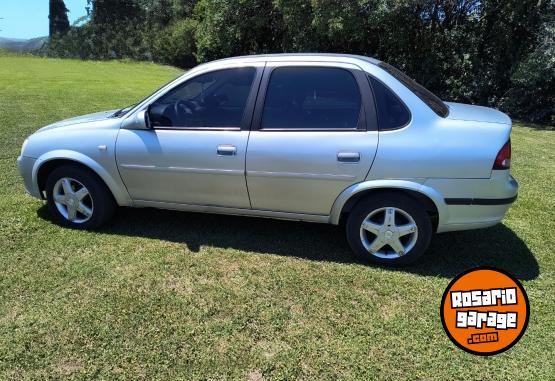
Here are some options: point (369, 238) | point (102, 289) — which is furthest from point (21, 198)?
point (369, 238)

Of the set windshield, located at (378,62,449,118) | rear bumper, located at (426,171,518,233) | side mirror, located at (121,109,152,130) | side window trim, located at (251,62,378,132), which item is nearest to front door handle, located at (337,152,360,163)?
side window trim, located at (251,62,378,132)

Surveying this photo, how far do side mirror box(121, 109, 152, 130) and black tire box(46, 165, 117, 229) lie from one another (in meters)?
0.62

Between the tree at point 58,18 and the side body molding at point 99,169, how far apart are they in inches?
1975

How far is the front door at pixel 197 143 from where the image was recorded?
398cm

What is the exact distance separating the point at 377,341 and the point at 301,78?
2118 mm

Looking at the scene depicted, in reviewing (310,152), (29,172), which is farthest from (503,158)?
(29,172)

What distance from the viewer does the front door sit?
3979 millimetres

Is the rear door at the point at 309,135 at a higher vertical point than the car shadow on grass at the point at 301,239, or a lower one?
higher

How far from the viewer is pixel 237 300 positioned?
3.44 m

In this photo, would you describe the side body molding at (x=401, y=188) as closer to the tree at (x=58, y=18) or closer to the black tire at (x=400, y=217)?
the black tire at (x=400, y=217)

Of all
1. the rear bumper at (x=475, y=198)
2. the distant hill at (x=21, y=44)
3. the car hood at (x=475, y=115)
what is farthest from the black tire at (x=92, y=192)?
the distant hill at (x=21, y=44)

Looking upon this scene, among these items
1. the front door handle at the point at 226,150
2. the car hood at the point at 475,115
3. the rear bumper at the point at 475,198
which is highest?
the car hood at the point at 475,115

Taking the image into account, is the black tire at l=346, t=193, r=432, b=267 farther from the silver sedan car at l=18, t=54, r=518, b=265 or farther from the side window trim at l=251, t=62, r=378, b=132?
the side window trim at l=251, t=62, r=378, b=132

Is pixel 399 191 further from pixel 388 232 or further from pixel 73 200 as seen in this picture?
pixel 73 200
